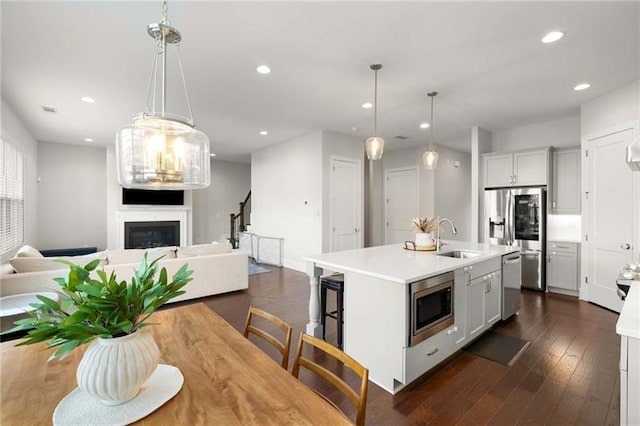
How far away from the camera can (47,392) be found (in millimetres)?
991

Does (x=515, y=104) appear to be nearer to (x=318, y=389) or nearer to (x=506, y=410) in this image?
(x=506, y=410)

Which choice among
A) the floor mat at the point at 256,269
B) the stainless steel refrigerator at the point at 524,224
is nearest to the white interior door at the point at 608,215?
the stainless steel refrigerator at the point at 524,224

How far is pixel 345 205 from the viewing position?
5.95 m

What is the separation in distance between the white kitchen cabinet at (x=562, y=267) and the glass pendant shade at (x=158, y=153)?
5372 mm

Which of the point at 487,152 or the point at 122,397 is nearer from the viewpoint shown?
the point at 122,397

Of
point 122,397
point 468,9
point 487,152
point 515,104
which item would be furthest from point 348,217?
point 122,397

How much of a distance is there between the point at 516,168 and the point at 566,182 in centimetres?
73

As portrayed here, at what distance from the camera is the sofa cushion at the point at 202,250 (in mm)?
4176

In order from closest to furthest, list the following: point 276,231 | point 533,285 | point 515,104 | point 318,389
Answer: point 318,389
point 515,104
point 533,285
point 276,231

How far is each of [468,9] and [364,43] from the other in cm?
85

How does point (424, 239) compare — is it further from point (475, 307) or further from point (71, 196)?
point (71, 196)

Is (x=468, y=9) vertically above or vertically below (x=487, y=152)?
above

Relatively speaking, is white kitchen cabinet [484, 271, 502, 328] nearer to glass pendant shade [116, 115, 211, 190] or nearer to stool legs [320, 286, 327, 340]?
stool legs [320, 286, 327, 340]

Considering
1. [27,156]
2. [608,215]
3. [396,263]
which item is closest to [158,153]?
[396,263]
